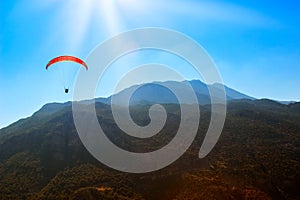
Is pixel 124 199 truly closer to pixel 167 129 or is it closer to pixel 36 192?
pixel 36 192

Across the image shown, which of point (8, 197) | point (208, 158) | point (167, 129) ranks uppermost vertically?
point (167, 129)

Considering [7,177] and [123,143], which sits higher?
[123,143]

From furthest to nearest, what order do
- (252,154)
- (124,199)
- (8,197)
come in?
1. (252,154)
2. (8,197)
3. (124,199)

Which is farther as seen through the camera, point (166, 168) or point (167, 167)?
point (167, 167)

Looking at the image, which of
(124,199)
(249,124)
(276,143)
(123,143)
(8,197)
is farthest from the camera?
(249,124)

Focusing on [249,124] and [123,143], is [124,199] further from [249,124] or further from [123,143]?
[249,124]

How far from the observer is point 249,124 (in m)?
83.5

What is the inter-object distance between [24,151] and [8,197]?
2506 centimetres

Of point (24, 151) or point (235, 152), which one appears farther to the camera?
point (24, 151)

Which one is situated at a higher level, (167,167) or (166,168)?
(167,167)

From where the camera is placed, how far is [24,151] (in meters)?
77.6

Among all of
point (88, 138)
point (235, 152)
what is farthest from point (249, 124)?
point (88, 138)

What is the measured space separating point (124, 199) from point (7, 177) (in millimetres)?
30091

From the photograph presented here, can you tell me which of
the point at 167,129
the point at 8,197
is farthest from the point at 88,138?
the point at 8,197
